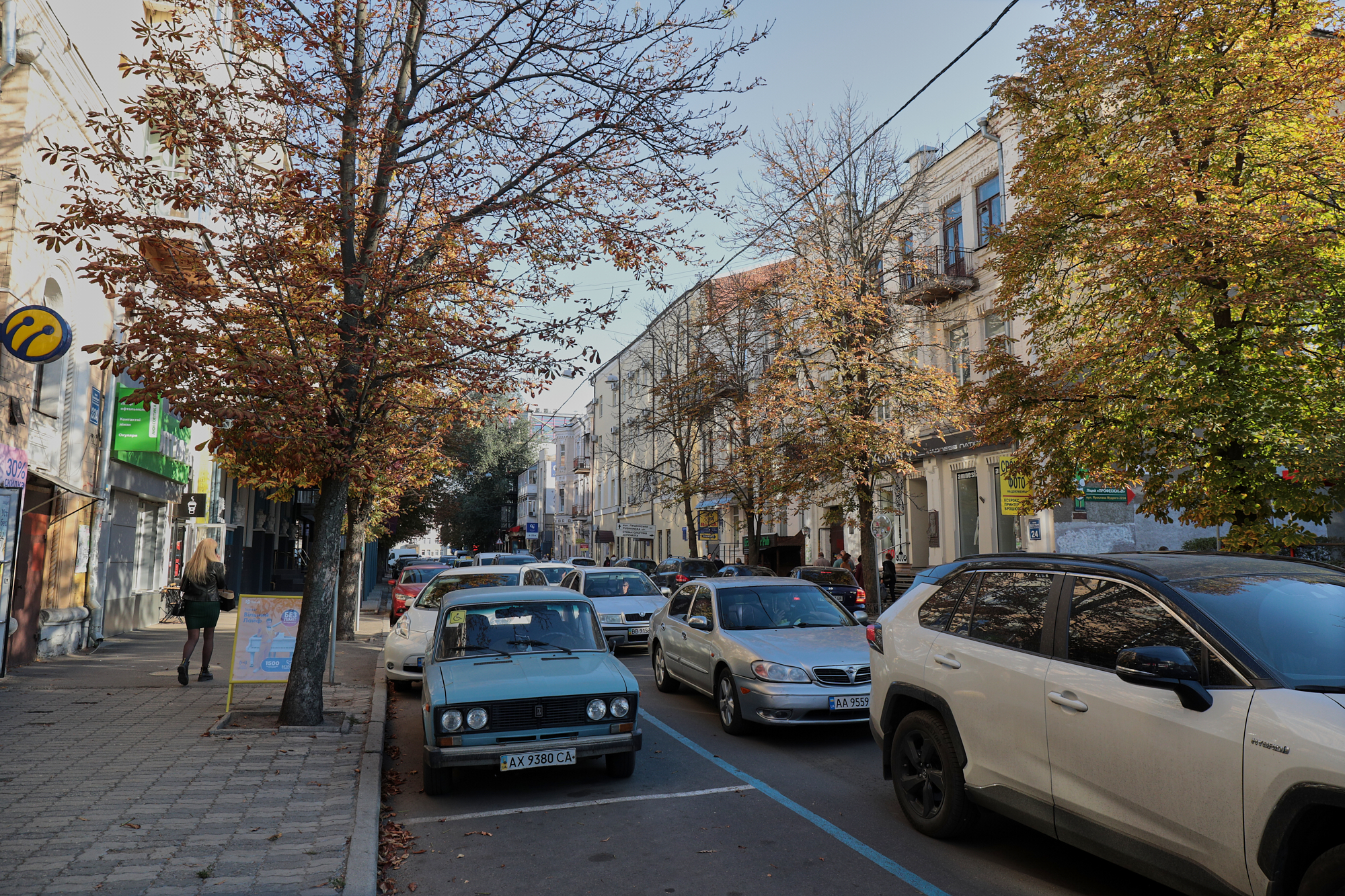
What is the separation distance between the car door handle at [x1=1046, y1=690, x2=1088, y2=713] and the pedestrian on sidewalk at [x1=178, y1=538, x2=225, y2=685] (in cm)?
996

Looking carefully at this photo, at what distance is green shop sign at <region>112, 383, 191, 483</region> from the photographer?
1579 centimetres

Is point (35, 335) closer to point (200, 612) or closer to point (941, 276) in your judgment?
point (200, 612)

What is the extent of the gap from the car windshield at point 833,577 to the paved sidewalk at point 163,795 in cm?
1229

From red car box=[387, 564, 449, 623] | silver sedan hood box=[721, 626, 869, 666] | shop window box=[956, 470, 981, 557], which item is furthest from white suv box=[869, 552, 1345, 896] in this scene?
shop window box=[956, 470, 981, 557]

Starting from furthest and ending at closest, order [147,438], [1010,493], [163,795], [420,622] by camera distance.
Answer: [1010,493], [147,438], [420,622], [163,795]

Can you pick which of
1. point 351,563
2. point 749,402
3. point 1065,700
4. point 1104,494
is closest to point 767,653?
point 1065,700

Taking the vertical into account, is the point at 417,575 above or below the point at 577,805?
above

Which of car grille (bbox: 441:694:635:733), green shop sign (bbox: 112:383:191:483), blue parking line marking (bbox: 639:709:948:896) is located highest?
green shop sign (bbox: 112:383:191:483)

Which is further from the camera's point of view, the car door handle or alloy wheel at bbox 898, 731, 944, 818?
alloy wheel at bbox 898, 731, 944, 818

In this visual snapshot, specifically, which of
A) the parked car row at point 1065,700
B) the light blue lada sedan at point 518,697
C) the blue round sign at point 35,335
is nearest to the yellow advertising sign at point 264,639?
the parked car row at point 1065,700

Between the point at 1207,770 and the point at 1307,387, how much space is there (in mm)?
8384

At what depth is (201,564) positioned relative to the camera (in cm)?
1112

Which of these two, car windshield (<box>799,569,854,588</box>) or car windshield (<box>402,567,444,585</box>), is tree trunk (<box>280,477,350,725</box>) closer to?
car windshield (<box>799,569,854,588</box>)

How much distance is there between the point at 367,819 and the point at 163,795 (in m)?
1.66
